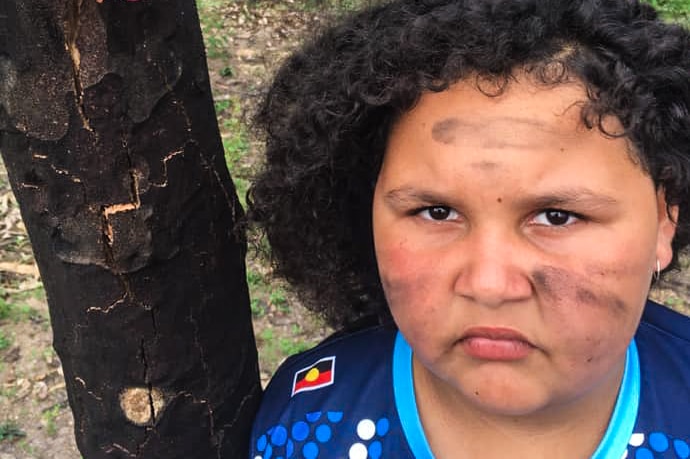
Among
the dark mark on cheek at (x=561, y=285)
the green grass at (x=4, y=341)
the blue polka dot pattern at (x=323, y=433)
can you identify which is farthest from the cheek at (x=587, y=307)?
the green grass at (x=4, y=341)

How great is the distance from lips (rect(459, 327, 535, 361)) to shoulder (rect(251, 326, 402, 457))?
1.36ft

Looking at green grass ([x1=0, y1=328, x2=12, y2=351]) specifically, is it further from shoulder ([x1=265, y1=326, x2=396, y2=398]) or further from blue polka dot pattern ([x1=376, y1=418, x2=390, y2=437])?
blue polka dot pattern ([x1=376, y1=418, x2=390, y2=437])

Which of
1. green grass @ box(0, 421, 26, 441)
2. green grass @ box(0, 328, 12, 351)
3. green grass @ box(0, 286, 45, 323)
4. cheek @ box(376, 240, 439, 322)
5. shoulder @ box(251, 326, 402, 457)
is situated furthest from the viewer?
green grass @ box(0, 286, 45, 323)

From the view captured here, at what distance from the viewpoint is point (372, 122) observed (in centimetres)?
151

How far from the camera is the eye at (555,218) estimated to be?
1.27 metres

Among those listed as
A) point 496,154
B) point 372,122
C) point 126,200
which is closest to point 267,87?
point 372,122

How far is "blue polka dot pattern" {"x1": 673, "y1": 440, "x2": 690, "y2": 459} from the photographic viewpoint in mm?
1540

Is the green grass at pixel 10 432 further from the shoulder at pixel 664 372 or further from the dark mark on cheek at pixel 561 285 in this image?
the dark mark on cheek at pixel 561 285

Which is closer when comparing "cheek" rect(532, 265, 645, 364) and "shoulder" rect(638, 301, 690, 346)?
"cheek" rect(532, 265, 645, 364)

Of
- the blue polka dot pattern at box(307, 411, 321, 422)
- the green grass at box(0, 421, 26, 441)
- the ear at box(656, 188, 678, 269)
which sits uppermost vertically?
the ear at box(656, 188, 678, 269)

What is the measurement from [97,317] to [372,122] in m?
0.61

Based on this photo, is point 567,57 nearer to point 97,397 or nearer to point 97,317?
point 97,317

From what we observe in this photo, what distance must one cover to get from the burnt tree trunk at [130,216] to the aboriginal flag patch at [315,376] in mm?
135

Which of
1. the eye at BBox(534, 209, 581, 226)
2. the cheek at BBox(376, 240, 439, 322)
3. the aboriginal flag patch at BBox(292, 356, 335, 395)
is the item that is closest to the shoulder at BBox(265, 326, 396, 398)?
the aboriginal flag patch at BBox(292, 356, 335, 395)
